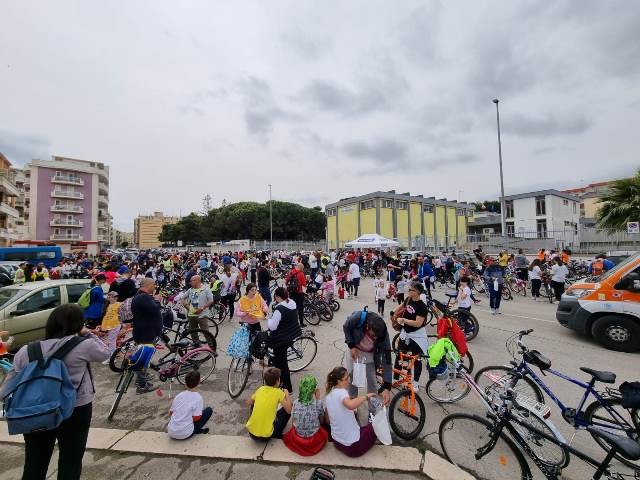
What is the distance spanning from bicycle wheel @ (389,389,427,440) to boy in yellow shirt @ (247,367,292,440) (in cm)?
130

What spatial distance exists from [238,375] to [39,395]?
9.84 ft

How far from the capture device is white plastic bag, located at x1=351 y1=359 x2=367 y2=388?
3812 mm

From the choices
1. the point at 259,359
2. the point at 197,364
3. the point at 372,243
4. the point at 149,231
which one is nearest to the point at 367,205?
the point at 372,243

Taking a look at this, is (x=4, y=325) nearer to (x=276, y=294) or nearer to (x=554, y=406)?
(x=276, y=294)

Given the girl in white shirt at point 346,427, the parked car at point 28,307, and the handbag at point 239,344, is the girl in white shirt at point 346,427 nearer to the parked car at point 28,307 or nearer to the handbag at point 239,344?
the handbag at point 239,344

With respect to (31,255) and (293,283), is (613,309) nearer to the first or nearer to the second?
(293,283)

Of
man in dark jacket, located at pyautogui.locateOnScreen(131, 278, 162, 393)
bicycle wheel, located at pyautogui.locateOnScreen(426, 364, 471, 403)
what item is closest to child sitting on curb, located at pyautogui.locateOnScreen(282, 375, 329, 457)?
bicycle wheel, located at pyautogui.locateOnScreen(426, 364, 471, 403)

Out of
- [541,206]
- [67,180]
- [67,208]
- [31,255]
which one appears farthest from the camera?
[67,180]

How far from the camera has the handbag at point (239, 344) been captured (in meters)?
4.76

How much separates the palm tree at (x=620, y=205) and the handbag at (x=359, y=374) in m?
14.9

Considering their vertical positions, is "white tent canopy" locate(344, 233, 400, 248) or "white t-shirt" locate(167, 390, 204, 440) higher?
"white tent canopy" locate(344, 233, 400, 248)

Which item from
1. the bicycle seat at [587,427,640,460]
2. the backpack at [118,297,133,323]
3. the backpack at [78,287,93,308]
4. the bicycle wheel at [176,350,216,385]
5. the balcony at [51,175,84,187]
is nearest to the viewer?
the bicycle seat at [587,427,640,460]

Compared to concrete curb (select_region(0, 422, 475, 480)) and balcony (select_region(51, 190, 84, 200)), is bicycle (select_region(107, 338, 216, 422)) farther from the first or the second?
balcony (select_region(51, 190, 84, 200))

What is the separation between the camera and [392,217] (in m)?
40.5
